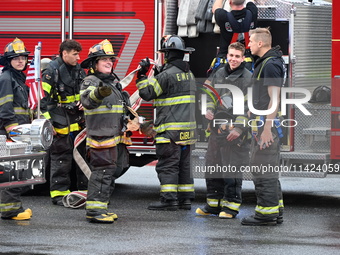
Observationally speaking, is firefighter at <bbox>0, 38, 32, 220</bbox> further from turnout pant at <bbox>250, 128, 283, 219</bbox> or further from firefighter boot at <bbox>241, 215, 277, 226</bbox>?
turnout pant at <bbox>250, 128, 283, 219</bbox>

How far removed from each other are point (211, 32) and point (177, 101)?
4.50ft

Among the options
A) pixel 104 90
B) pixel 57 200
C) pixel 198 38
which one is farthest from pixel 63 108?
pixel 198 38

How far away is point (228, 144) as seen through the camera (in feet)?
32.0

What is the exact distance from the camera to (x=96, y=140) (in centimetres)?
931

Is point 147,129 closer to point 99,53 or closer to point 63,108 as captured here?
point 63,108

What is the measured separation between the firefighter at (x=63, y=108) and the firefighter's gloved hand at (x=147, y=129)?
0.69 m

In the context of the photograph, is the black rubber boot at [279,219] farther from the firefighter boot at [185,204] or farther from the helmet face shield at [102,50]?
the helmet face shield at [102,50]

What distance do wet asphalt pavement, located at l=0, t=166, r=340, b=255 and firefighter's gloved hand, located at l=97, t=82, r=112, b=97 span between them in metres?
1.31

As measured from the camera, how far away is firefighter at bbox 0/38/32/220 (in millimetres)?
9375

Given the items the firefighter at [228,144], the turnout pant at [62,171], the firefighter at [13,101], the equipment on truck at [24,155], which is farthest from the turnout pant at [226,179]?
the equipment on truck at [24,155]

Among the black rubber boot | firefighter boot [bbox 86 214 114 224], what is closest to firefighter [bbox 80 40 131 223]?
firefighter boot [bbox 86 214 114 224]

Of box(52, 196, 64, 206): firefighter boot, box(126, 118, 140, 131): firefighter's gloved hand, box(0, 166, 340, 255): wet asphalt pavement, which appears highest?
box(126, 118, 140, 131): firefighter's gloved hand

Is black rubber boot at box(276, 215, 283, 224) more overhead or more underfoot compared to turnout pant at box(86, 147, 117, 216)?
more underfoot

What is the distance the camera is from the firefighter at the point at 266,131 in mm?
8945
